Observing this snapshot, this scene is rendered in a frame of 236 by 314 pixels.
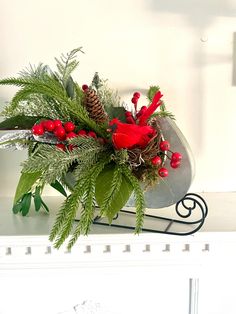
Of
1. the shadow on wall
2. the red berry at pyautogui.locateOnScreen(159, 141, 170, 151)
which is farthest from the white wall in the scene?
the red berry at pyautogui.locateOnScreen(159, 141, 170, 151)

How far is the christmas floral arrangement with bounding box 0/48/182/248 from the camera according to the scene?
1.78ft

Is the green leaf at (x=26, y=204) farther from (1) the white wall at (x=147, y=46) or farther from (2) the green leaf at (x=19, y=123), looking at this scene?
(1) the white wall at (x=147, y=46)

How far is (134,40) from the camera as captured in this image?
0.82 meters

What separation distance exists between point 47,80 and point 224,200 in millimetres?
485

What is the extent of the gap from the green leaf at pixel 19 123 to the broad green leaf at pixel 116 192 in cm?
16

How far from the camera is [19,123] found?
0.62m

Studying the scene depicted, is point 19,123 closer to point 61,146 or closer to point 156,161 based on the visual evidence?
point 61,146

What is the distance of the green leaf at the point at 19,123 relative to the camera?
2.03 feet

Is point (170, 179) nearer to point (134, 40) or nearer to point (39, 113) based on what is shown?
point (39, 113)

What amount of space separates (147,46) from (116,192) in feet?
1.39

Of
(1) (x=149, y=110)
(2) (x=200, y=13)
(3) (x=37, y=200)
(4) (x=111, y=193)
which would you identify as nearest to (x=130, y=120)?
(1) (x=149, y=110)

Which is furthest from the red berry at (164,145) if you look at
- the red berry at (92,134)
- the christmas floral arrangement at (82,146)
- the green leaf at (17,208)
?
the green leaf at (17,208)

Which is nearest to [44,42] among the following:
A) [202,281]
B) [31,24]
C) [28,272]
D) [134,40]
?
[31,24]

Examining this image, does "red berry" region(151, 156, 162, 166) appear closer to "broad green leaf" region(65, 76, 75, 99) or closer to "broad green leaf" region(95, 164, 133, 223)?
"broad green leaf" region(95, 164, 133, 223)
